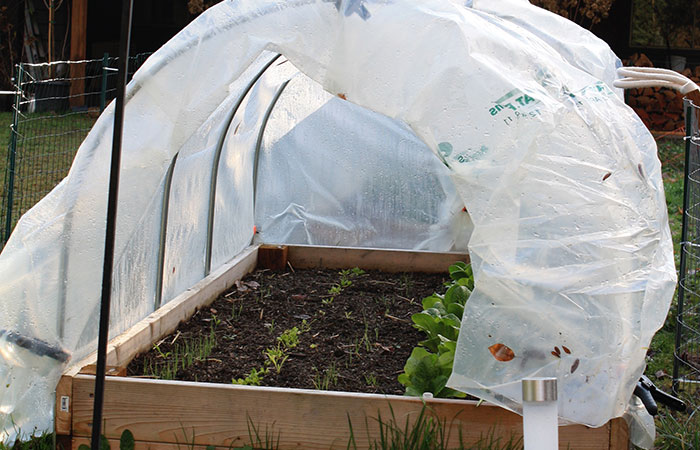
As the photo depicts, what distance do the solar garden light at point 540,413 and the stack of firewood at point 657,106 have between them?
923 centimetres

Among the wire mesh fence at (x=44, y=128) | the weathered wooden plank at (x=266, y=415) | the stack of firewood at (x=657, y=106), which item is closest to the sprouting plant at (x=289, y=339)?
the weathered wooden plank at (x=266, y=415)

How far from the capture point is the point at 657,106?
10.4 m

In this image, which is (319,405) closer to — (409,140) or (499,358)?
(499,358)

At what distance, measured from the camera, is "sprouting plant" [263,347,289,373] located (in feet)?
10.6

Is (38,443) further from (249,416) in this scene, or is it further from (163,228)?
(163,228)

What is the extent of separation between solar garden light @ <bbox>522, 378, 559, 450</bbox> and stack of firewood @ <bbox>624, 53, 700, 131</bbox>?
30.3 ft

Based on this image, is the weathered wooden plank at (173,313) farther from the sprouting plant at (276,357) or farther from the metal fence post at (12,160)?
the metal fence post at (12,160)

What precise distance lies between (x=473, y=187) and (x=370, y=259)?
114 inches

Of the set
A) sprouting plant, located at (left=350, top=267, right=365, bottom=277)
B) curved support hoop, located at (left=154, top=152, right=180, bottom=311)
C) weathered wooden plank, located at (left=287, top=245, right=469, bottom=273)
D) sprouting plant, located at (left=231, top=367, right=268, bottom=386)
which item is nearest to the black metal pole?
sprouting plant, located at (left=231, top=367, right=268, bottom=386)

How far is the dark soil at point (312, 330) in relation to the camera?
3158mm

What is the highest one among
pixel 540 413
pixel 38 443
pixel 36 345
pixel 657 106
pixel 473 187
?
pixel 657 106

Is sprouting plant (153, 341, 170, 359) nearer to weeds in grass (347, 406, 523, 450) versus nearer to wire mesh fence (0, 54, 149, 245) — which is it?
Result: weeds in grass (347, 406, 523, 450)

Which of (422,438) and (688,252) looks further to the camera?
(688,252)

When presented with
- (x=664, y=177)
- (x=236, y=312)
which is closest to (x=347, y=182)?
(x=236, y=312)
